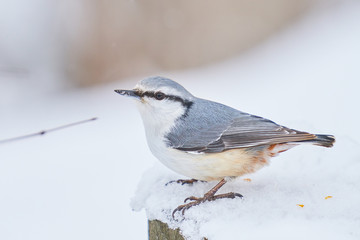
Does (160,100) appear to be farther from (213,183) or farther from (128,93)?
(213,183)

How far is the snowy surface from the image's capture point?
2.96 meters

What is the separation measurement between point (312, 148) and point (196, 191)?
980mm

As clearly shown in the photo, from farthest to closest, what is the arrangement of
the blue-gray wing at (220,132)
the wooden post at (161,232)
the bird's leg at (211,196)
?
1. the blue-gray wing at (220,132)
2. the bird's leg at (211,196)
3. the wooden post at (161,232)

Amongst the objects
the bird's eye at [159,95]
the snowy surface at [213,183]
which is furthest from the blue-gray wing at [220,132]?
the snowy surface at [213,183]

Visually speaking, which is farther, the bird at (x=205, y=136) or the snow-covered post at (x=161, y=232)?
the bird at (x=205, y=136)

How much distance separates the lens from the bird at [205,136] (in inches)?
126

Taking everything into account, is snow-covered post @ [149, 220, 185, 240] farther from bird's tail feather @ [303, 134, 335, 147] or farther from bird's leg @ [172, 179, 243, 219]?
bird's tail feather @ [303, 134, 335, 147]

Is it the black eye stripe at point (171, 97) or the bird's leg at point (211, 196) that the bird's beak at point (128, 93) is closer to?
the black eye stripe at point (171, 97)

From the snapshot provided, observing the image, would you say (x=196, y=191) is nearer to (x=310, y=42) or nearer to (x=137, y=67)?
(x=137, y=67)

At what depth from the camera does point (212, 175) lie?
3.21 meters

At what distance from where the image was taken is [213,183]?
3.53 m

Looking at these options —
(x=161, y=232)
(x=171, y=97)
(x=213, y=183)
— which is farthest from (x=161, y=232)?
(x=171, y=97)

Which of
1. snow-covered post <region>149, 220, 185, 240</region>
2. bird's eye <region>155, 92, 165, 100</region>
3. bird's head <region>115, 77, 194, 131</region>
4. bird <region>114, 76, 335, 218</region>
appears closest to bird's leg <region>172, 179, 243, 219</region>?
bird <region>114, 76, 335, 218</region>

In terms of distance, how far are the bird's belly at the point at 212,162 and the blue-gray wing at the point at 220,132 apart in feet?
0.13
